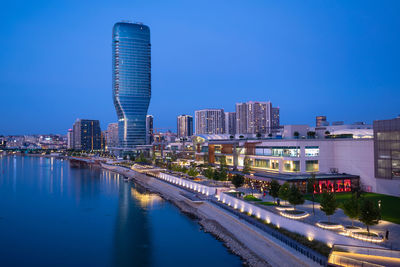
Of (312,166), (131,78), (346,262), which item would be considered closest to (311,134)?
(312,166)

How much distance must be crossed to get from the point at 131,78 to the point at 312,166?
396ft

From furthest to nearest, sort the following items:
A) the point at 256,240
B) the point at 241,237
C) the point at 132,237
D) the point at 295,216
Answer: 1. the point at 132,237
2. the point at 241,237
3. the point at 295,216
4. the point at 256,240

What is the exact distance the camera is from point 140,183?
256 ft

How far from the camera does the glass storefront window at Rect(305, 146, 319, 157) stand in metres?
47.8

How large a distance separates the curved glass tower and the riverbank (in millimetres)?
107912

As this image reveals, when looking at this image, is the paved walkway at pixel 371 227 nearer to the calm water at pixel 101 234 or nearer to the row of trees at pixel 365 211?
the row of trees at pixel 365 211

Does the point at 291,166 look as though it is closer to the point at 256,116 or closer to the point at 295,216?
the point at 295,216

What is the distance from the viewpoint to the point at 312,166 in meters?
48.0

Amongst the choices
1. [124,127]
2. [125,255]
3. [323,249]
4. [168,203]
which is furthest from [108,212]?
[124,127]

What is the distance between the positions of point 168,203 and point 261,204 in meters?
22.2

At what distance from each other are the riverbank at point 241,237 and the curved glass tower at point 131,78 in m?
108

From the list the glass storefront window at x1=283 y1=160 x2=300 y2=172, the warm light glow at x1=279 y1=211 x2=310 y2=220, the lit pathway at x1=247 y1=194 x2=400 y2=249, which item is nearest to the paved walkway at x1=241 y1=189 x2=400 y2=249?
the lit pathway at x1=247 y1=194 x2=400 y2=249

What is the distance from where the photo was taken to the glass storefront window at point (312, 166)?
47844mm

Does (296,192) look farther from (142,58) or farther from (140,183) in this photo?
(142,58)
